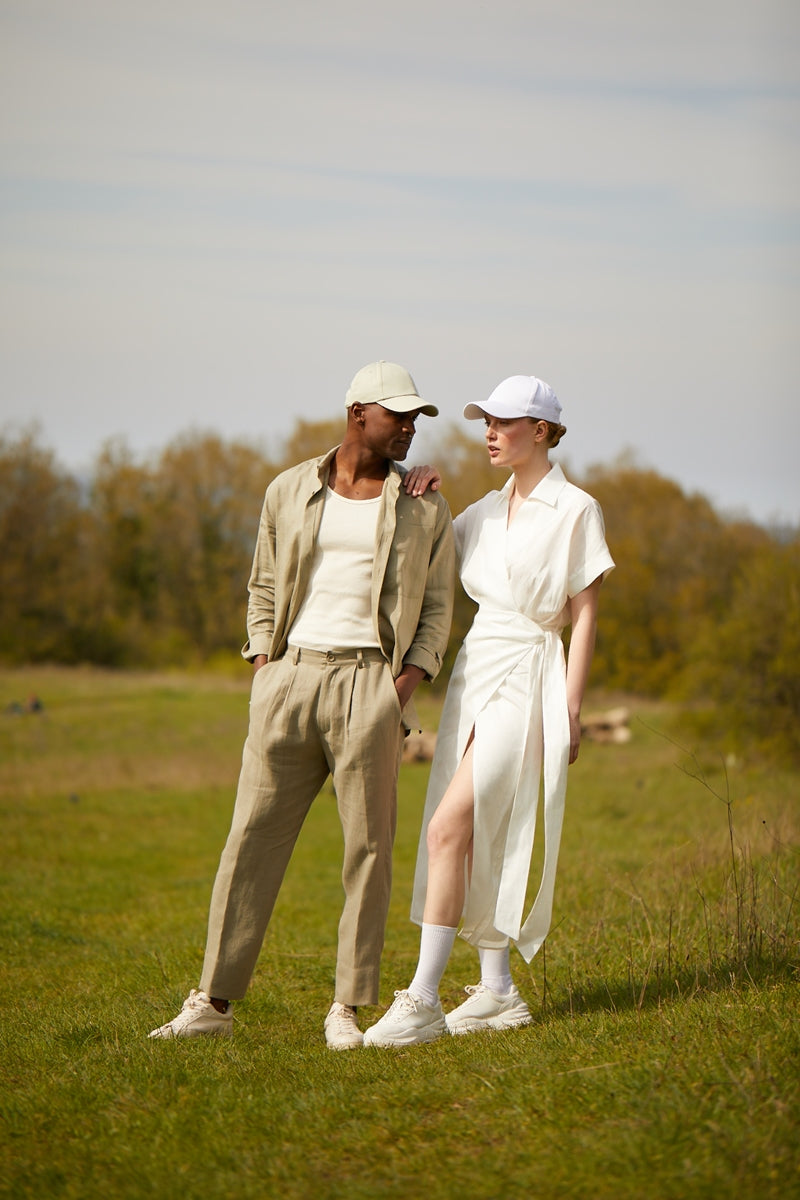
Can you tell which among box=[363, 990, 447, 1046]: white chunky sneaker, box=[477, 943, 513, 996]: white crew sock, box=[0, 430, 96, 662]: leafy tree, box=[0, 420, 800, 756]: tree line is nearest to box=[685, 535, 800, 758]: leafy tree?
box=[0, 420, 800, 756]: tree line

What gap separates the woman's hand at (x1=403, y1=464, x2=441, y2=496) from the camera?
4.78 meters

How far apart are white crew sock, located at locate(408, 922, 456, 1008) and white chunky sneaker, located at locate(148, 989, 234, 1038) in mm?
771

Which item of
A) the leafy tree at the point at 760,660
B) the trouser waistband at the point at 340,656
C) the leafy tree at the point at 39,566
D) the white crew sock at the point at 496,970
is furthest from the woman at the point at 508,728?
the leafy tree at the point at 39,566

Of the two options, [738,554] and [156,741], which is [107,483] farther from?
[156,741]

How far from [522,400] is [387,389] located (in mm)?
534

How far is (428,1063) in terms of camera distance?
4.21m

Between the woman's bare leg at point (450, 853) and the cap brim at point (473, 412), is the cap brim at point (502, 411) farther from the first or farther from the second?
the woman's bare leg at point (450, 853)

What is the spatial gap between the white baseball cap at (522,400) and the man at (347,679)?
0.24 metres

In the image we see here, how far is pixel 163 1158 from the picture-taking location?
345cm

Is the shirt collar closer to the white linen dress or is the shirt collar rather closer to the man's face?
the white linen dress

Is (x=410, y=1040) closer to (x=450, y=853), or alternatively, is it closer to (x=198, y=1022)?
(x=450, y=853)

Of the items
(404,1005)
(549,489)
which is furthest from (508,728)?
(404,1005)

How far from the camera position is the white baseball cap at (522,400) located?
477 centimetres

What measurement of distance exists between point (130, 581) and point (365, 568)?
47.5 metres
